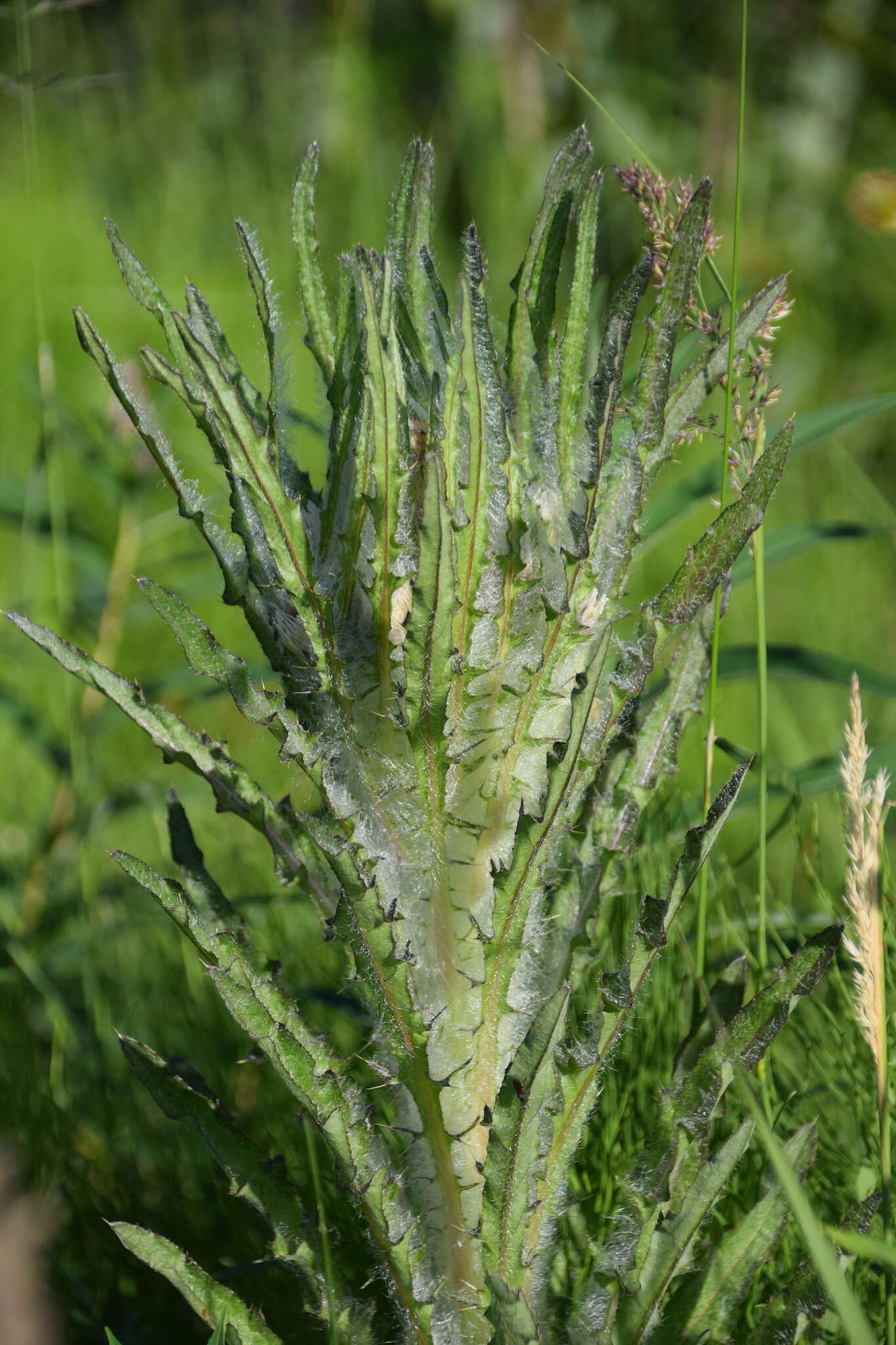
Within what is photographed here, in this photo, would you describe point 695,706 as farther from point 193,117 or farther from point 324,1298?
point 193,117

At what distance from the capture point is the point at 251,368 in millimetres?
2078

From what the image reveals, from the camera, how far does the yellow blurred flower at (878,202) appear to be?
56 cm

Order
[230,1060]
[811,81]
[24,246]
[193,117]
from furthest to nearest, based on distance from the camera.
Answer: [193,117]
[24,246]
[811,81]
[230,1060]

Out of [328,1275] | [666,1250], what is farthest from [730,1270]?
[328,1275]

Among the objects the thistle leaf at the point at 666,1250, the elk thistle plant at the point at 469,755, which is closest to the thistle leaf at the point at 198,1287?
the elk thistle plant at the point at 469,755

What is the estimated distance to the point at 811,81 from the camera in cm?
209

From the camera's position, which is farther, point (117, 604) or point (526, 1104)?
point (117, 604)

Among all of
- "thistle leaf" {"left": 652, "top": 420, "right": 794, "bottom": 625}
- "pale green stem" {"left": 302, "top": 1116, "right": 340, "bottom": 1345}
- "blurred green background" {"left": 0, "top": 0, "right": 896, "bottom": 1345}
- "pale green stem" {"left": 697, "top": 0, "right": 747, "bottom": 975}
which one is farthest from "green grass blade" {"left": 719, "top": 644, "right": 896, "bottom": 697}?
"pale green stem" {"left": 302, "top": 1116, "right": 340, "bottom": 1345}

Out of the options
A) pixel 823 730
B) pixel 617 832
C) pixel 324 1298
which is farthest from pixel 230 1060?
pixel 823 730

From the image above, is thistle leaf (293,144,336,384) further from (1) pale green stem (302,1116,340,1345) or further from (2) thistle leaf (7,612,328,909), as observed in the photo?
(1) pale green stem (302,1116,340,1345)

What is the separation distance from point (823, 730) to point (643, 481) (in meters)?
1.01

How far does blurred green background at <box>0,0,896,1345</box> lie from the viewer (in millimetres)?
744

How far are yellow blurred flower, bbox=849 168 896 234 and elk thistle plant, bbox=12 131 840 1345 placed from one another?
16 centimetres

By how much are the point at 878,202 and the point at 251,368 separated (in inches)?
64.3
